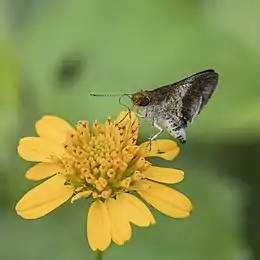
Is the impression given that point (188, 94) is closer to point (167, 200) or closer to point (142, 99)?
point (142, 99)

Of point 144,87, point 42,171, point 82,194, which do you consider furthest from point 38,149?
point 144,87

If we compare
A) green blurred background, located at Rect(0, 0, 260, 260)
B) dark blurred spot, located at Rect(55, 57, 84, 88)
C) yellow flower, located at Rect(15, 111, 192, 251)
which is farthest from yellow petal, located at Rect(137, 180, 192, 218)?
dark blurred spot, located at Rect(55, 57, 84, 88)

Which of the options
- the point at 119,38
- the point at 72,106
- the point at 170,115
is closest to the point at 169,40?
the point at 119,38

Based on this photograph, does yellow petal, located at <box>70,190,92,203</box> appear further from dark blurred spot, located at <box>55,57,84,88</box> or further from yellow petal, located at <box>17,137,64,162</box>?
dark blurred spot, located at <box>55,57,84,88</box>

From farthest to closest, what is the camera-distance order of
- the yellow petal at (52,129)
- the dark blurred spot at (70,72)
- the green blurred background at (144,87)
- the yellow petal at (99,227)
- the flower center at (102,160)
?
the dark blurred spot at (70,72)
the green blurred background at (144,87)
the yellow petal at (52,129)
the flower center at (102,160)
the yellow petal at (99,227)

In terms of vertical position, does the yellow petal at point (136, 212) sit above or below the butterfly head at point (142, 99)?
below

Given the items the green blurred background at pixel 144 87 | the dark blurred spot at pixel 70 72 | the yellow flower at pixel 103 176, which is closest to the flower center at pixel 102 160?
the yellow flower at pixel 103 176

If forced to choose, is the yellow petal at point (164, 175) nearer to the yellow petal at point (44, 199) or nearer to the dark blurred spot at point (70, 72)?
the yellow petal at point (44, 199)
